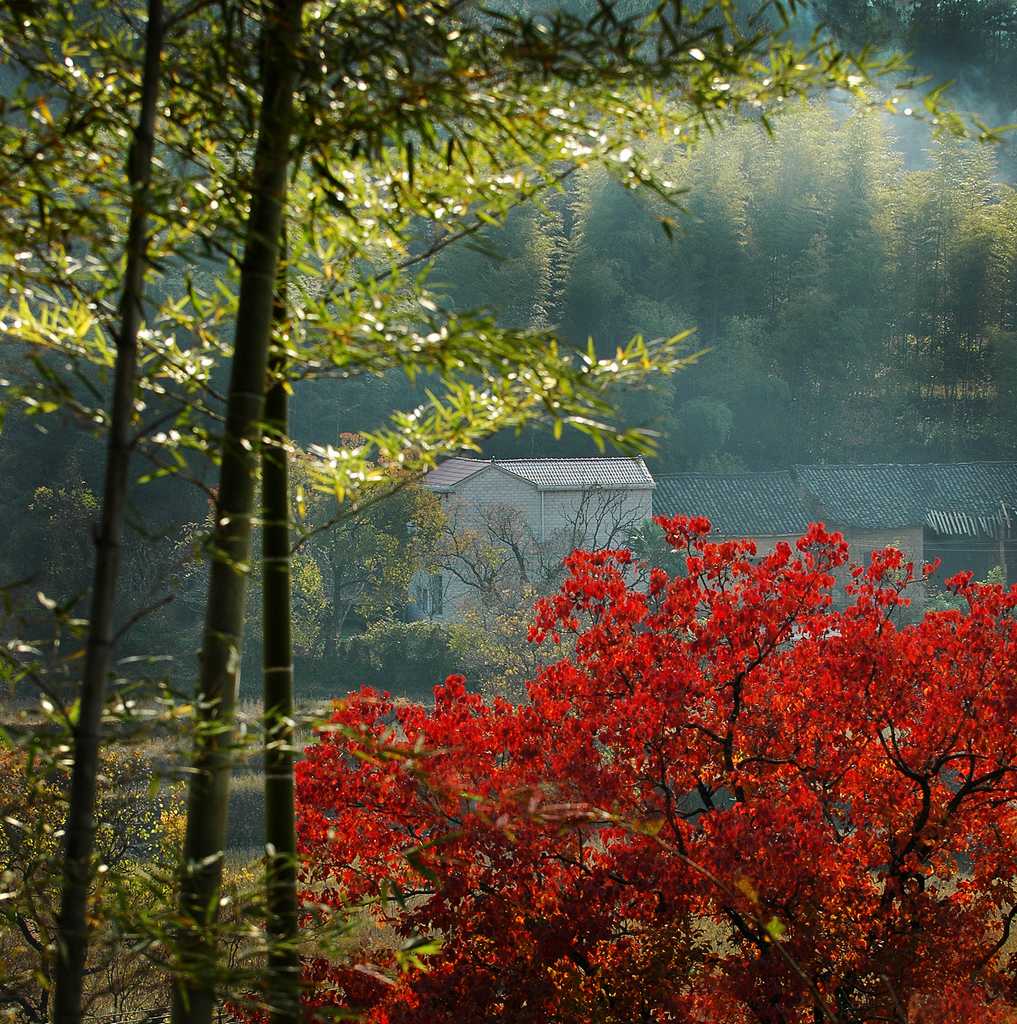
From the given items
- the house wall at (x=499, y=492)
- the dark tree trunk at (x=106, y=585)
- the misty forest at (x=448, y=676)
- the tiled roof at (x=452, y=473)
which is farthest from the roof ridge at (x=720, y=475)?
the dark tree trunk at (x=106, y=585)

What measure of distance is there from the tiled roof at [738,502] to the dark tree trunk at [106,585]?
18.2 meters

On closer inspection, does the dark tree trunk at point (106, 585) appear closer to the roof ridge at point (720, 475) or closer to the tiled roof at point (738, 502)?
the tiled roof at point (738, 502)

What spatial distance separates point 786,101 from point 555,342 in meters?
0.57

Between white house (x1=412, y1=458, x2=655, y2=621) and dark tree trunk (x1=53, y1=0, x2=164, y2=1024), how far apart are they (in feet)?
48.9

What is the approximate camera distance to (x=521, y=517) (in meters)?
17.6

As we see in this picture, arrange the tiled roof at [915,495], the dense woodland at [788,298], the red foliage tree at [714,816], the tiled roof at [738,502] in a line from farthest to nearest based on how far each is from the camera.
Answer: the dense woodland at [788,298] < the tiled roof at [915,495] < the tiled roof at [738,502] < the red foliage tree at [714,816]

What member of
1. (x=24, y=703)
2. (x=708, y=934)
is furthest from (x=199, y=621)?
(x=708, y=934)

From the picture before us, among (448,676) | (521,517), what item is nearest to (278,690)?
(448,676)

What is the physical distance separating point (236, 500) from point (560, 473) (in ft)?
54.7

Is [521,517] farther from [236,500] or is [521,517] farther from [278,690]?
[236,500]

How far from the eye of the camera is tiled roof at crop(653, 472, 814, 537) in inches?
792

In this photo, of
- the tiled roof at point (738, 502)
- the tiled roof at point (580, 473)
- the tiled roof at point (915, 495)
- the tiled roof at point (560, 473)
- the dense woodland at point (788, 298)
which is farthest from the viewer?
the dense woodland at point (788, 298)

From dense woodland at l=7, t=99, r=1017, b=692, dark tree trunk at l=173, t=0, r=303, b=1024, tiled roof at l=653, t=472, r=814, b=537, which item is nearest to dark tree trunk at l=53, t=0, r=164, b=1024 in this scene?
dark tree trunk at l=173, t=0, r=303, b=1024

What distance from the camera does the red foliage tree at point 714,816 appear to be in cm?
429
